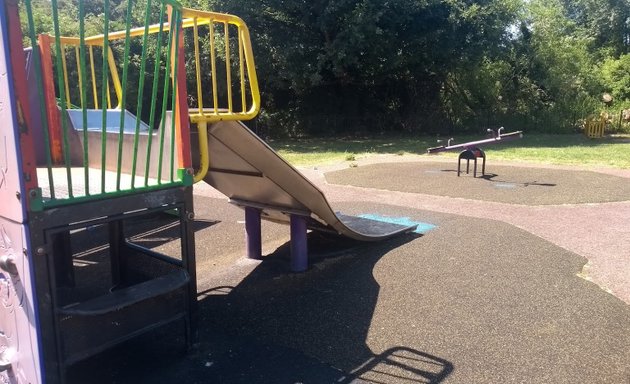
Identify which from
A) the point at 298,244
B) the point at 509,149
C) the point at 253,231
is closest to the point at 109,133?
the point at 253,231

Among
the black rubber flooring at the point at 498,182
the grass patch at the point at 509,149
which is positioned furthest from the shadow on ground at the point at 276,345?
the grass patch at the point at 509,149

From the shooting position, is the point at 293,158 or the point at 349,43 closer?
the point at 293,158

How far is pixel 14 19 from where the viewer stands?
8.12 ft

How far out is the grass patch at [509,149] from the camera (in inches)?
534

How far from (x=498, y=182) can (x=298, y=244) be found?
20.0 feet

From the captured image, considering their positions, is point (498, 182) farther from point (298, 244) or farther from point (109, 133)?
point (109, 133)

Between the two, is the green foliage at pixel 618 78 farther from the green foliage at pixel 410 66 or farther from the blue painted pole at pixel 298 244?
the blue painted pole at pixel 298 244

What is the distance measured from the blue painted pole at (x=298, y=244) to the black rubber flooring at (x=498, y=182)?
4.30 m

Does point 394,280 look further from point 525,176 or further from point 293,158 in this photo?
point 293,158

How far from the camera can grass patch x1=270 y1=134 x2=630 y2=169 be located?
13555 mm

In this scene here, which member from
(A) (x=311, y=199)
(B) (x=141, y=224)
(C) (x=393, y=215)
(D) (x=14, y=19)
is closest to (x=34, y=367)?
(D) (x=14, y=19)

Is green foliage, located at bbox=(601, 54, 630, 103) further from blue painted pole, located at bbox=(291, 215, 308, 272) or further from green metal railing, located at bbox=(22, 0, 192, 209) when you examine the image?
green metal railing, located at bbox=(22, 0, 192, 209)

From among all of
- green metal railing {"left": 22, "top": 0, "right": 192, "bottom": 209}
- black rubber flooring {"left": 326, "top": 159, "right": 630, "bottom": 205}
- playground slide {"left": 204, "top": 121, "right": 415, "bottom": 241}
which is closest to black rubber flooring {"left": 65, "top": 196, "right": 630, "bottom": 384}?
playground slide {"left": 204, "top": 121, "right": 415, "bottom": 241}

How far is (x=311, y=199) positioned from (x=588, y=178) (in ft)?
25.0
